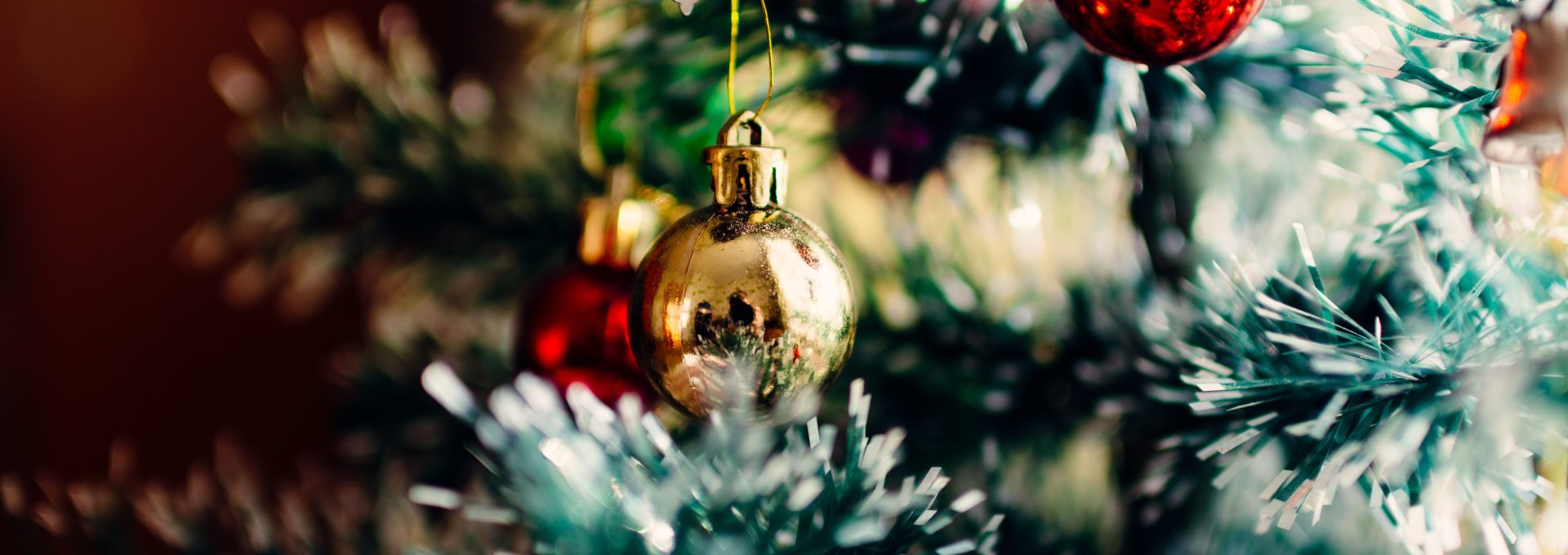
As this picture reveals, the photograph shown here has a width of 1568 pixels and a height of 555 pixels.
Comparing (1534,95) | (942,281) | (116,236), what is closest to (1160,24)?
(1534,95)

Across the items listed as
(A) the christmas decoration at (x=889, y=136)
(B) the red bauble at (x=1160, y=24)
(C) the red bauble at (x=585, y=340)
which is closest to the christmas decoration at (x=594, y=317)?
(C) the red bauble at (x=585, y=340)

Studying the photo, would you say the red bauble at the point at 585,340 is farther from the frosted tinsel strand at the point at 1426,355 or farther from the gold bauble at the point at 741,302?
the frosted tinsel strand at the point at 1426,355

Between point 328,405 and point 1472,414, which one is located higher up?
point 1472,414

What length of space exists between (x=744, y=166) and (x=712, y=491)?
0.34 ft

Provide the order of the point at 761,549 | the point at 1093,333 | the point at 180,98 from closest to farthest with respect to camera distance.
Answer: the point at 761,549 < the point at 1093,333 < the point at 180,98

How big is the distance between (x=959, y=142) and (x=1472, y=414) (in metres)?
0.23

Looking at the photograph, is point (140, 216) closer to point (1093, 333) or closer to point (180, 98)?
point (180, 98)

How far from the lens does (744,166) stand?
29 centimetres

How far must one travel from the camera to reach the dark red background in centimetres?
81

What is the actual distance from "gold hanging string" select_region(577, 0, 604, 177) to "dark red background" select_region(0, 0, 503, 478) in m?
0.57

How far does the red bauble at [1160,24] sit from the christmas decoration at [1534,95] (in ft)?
0.21

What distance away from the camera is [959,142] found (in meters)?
0.43

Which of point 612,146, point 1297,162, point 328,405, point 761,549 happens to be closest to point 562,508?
point 761,549

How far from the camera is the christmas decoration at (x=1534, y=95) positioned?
0.22m
